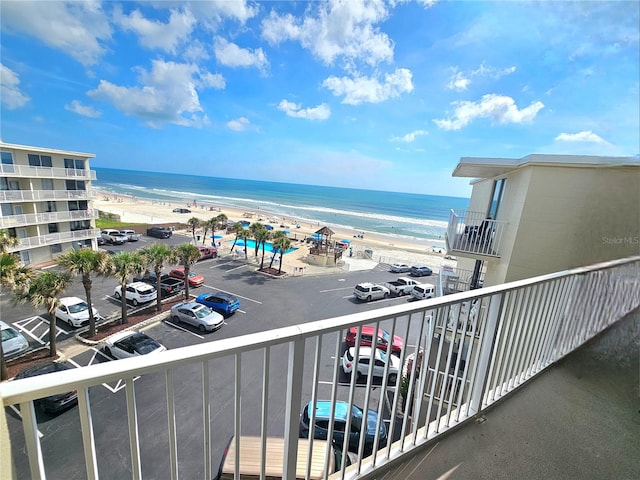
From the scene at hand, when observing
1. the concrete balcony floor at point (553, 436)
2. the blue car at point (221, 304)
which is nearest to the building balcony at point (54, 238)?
the blue car at point (221, 304)

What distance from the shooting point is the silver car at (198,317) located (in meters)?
11.0

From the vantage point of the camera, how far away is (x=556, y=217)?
195 inches

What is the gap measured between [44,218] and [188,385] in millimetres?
17236

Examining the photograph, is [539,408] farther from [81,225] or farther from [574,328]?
[81,225]

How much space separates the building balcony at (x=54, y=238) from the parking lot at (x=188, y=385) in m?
4.39

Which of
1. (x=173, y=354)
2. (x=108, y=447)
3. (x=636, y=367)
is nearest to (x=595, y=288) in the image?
(x=636, y=367)

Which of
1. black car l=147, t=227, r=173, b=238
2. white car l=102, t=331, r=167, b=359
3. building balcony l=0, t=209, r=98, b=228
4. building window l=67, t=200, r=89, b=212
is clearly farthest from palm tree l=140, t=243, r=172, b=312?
black car l=147, t=227, r=173, b=238

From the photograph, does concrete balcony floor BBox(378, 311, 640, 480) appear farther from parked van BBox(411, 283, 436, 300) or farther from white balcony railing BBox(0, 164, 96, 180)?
white balcony railing BBox(0, 164, 96, 180)

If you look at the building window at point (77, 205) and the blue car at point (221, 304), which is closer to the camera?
the blue car at point (221, 304)

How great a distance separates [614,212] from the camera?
392cm

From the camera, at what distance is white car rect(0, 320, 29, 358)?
850cm

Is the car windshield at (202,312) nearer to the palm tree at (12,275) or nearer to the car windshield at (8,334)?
the palm tree at (12,275)

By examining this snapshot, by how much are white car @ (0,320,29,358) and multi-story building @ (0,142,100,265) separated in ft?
28.8

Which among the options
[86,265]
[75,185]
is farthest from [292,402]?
[75,185]
